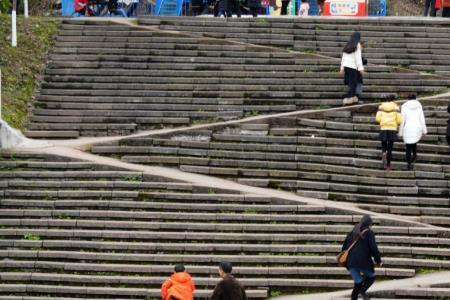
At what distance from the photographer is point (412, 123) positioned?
23219 mm

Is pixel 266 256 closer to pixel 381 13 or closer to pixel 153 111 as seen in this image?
pixel 153 111

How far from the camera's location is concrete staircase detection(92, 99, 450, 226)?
74.5 ft

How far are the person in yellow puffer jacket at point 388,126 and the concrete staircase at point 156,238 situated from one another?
2019 millimetres

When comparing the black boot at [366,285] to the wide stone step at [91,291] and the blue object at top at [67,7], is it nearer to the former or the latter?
the wide stone step at [91,291]

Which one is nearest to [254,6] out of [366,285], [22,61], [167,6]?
[167,6]

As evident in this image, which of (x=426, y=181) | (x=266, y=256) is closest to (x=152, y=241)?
(x=266, y=256)

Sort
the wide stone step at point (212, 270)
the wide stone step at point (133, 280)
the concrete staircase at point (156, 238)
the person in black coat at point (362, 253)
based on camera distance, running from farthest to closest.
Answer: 1. the wide stone step at point (212, 270)
2. the concrete staircase at point (156, 238)
3. the wide stone step at point (133, 280)
4. the person in black coat at point (362, 253)

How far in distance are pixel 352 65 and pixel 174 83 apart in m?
3.55

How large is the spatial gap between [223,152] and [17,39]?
7080mm

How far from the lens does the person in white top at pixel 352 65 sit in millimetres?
25719

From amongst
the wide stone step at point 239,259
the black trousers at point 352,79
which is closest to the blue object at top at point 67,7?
the black trousers at point 352,79

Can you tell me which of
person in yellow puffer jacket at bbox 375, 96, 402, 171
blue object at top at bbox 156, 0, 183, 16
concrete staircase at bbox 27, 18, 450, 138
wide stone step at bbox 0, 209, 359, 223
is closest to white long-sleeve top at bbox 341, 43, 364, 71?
concrete staircase at bbox 27, 18, 450, 138

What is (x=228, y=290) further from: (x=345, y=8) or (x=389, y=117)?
(x=345, y=8)

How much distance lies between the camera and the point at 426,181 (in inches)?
907
